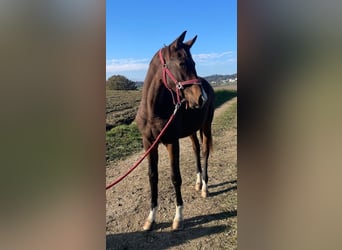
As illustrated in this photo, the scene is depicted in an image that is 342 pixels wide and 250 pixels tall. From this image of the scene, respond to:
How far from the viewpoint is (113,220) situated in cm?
131

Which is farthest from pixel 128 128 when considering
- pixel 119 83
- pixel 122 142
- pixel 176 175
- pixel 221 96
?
pixel 221 96

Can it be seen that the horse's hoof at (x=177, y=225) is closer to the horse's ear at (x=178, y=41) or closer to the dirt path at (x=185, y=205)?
the dirt path at (x=185, y=205)

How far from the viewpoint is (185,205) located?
140 cm

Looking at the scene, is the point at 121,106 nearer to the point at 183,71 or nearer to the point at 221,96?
the point at 183,71

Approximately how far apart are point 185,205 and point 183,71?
0.60m

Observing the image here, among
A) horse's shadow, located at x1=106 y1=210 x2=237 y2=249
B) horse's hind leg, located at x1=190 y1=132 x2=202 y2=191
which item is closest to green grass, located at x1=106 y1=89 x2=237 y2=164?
horse's hind leg, located at x1=190 y1=132 x2=202 y2=191

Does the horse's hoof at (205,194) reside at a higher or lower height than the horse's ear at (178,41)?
lower

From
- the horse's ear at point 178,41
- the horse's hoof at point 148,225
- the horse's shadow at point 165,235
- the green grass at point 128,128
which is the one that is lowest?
the horse's shadow at point 165,235

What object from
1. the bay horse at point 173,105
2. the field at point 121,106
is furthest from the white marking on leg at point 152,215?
the field at point 121,106

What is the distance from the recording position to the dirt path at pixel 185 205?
1303mm

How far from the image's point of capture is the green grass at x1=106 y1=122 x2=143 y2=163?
1292 mm

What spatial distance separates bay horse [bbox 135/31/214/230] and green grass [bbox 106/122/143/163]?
32 millimetres

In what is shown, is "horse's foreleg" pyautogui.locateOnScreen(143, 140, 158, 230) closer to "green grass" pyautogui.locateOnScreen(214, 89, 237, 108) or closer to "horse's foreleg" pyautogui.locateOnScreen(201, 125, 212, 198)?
"horse's foreleg" pyautogui.locateOnScreen(201, 125, 212, 198)
